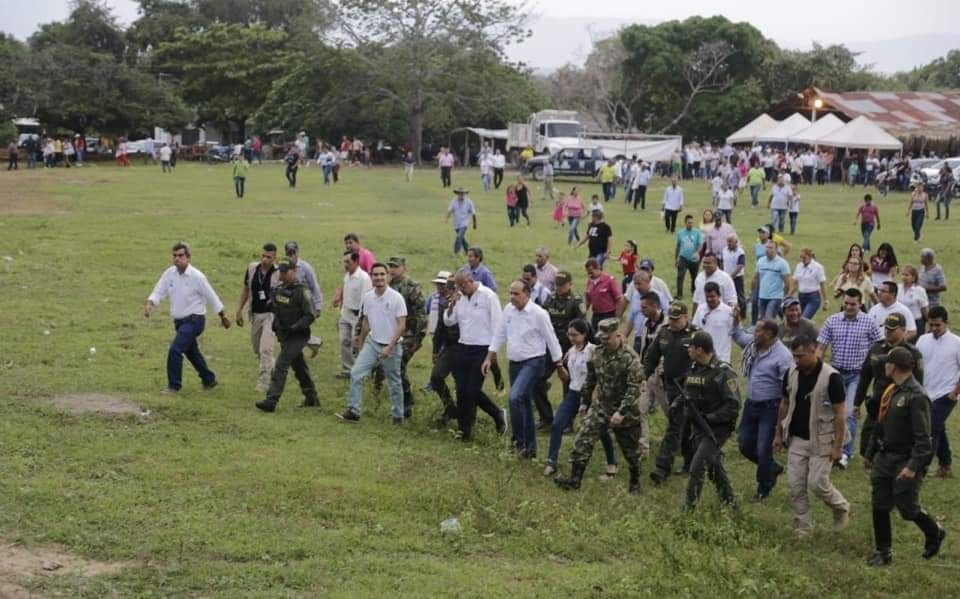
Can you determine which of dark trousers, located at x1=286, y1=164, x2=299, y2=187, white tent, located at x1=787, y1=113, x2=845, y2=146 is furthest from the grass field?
white tent, located at x1=787, y1=113, x2=845, y2=146

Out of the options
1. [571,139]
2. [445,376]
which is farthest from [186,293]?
[571,139]

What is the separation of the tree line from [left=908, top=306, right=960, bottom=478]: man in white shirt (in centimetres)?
4743

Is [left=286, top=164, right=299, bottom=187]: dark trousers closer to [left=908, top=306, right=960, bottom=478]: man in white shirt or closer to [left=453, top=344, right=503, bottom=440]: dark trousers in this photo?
[left=453, top=344, right=503, bottom=440]: dark trousers

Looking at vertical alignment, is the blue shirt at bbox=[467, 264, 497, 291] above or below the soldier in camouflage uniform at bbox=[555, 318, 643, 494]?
above

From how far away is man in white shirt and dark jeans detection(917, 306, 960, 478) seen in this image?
10.2m

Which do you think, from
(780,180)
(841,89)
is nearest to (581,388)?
(780,180)

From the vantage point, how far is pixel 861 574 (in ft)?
27.1

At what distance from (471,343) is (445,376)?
58 cm

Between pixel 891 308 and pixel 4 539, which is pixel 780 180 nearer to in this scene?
pixel 891 308

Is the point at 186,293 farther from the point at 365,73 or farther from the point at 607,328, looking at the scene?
the point at 365,73

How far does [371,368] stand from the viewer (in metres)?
11.8

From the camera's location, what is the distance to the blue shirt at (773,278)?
612 inches

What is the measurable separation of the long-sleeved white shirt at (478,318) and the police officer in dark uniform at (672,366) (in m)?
1.66

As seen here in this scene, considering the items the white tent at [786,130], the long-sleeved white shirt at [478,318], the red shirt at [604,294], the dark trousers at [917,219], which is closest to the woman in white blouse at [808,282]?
the red shirt at [604,294]
